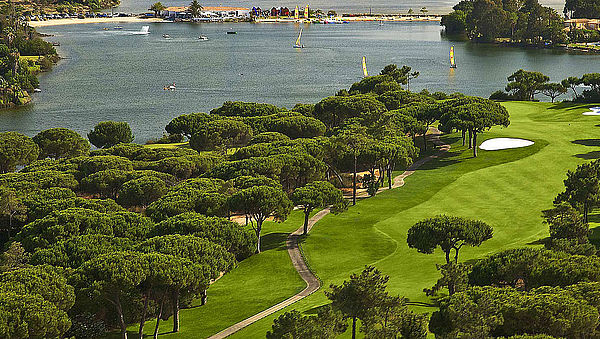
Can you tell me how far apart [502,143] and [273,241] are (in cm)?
3755

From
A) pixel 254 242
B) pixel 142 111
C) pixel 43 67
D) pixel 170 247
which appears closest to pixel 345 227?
pixel 254 242

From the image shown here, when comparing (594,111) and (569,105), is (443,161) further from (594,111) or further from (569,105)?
(569,105)

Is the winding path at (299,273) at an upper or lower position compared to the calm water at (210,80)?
lower

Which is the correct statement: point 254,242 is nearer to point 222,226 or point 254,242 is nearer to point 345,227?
point 222,226

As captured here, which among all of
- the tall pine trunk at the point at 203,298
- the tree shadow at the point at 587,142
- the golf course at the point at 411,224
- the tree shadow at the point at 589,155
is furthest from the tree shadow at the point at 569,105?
the tall pine trunk at the point at 203,298

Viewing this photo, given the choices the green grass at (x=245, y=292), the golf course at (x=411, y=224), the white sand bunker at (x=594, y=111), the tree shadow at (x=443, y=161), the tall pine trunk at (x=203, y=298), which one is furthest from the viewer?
the white sand bunker at (x=594, y=111)

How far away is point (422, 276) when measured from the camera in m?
46.0

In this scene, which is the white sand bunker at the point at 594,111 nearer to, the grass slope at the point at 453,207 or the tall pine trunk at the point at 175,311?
the grass slope at the point at 453,207

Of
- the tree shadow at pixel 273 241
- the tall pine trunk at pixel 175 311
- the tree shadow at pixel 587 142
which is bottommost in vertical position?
the tree shadow at pixel 273 241

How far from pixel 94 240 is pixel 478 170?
41.7 meters

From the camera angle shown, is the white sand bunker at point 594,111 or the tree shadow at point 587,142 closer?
the tree shadow at point 587,142

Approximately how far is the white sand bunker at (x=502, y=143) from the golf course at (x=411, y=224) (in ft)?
4.27

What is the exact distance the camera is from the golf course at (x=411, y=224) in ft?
147

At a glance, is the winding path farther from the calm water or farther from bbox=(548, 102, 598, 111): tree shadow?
the calm water
